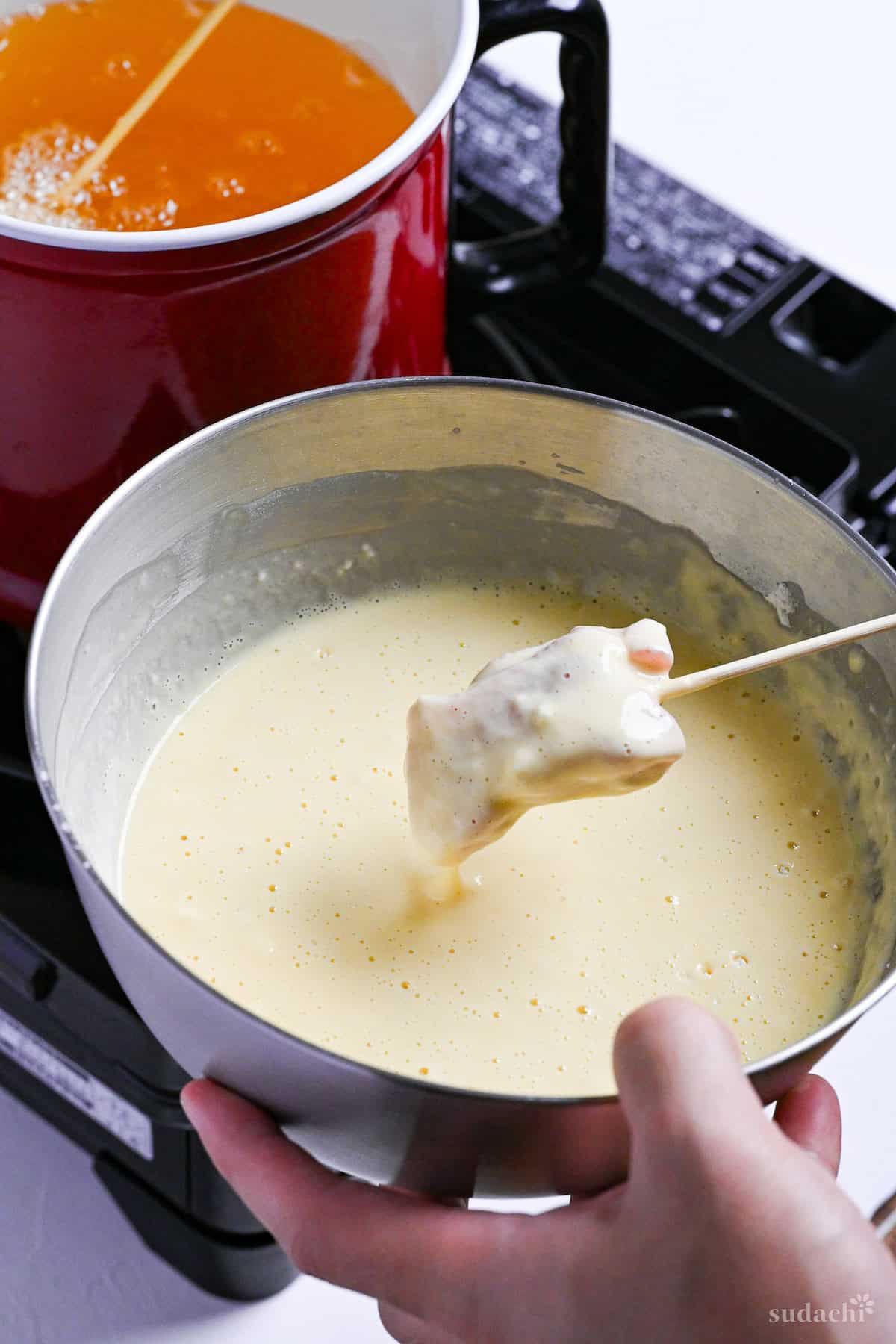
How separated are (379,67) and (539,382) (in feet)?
0.91

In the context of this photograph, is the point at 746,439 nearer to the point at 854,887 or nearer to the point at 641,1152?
the point at 854,887

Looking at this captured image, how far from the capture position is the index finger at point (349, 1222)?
59cm

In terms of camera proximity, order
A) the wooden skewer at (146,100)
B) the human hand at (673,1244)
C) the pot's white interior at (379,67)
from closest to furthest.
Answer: the human hand at (673,1244) < the pot's white interior at (379,67) < the wooden skewer at (146,100)

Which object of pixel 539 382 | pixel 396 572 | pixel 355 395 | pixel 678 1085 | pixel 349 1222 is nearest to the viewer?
pixel 678 1085

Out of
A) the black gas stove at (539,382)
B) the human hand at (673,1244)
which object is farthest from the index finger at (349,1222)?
the black gas stove at (539,382)

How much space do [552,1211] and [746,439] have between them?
0.60m

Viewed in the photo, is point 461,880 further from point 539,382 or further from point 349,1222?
point 539,382

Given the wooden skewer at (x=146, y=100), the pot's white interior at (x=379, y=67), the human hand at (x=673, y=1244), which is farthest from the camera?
the wooden skewer at (x=146, y=100)

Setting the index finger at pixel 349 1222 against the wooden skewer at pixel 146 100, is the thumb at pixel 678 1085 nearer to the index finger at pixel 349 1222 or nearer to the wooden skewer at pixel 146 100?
the index finger at pixel 349 1222

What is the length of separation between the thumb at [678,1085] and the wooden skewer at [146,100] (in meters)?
0.48

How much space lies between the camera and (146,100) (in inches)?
30.3

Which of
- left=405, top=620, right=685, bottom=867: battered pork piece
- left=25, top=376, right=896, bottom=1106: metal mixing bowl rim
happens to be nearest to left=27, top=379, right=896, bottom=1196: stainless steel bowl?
left=25, top=376, right=896, bottom=1106: metal mixing bowl rim

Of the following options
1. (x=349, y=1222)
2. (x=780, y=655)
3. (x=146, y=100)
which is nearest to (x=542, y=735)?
(x=780, y=655)

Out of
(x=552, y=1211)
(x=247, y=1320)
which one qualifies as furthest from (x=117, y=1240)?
(x=552, y=1211)
